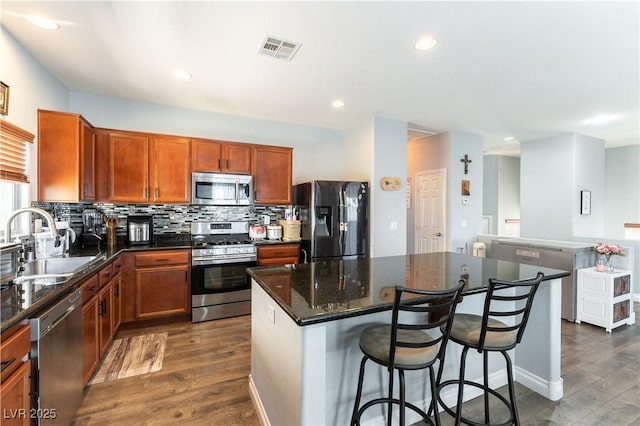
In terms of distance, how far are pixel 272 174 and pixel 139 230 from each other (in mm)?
1759

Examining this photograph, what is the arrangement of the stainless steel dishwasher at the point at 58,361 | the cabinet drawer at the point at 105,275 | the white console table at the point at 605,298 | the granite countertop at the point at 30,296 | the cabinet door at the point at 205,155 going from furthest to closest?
the cabinet door at the point at 205,155 < the white console table at the point at 605,298 < the cabinet drawer at the point at 105,275 < the stainless steel dishwasher at the point at 58,361 < the granite countertop at the point at 30,296

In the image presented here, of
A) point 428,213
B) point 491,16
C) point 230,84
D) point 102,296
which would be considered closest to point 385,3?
point 491,16

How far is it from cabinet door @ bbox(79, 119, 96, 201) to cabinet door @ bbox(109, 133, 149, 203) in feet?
0.58

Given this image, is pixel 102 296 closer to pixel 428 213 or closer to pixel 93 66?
pixel 93 66

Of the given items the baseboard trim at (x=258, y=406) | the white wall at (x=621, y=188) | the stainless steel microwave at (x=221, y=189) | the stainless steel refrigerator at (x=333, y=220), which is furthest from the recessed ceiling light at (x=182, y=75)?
the white wall at (x=621, y=188)

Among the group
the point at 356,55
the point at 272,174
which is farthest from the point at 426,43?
the point at 272,174

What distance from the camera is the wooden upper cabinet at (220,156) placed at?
3646 mm

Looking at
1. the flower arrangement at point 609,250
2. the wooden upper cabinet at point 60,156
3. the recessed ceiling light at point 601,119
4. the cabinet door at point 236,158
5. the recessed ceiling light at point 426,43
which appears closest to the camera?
the recessed ceiling light at point 426,43

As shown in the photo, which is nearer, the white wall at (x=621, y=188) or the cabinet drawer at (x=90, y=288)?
the cabinet drawer at (x=90, y=288)

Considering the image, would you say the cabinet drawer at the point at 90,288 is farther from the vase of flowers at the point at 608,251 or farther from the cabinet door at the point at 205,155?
the vase of flowers at the point at 608,251

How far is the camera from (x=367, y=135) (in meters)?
4.29

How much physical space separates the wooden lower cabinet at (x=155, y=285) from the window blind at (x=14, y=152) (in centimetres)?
115

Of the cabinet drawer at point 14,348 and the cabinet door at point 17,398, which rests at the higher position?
the cabinet drawer at point 14,348

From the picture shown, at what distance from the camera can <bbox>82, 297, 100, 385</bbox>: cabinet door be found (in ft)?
6.52
